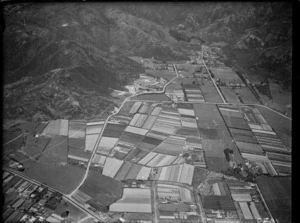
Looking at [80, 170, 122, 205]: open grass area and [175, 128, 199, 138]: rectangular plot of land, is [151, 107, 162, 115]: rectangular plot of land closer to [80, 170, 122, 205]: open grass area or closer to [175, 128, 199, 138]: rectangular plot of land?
[175, 128, 199, 138]: rectangular plot of land

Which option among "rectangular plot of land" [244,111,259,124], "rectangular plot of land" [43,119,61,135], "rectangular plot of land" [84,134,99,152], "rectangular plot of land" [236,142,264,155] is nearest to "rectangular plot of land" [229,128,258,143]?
"rectangular plot of land" [236,142,264,155]

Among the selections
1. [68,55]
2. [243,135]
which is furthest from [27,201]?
[243,135]

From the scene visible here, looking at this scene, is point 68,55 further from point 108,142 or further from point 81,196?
point 81,196

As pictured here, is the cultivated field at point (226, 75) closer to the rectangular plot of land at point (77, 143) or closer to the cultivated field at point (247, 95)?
the cultivated field at point (247, 95)

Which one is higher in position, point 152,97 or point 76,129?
point 152,97

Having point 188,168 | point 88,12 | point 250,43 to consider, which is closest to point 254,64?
point 250,43

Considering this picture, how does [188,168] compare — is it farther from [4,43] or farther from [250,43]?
[4,43]
